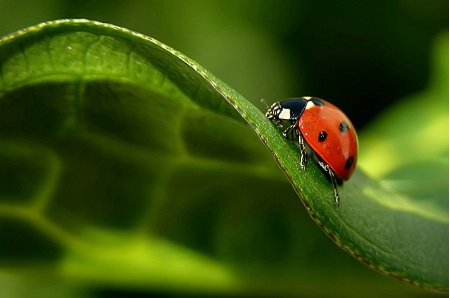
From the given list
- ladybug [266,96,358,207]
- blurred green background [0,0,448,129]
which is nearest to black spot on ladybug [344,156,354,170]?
ladybug [266,96,358,207]

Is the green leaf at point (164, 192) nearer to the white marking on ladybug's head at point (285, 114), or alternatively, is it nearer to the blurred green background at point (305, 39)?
the white marking on ladybug's head at point (285, 114)

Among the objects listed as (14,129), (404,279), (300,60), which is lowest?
(404,279)

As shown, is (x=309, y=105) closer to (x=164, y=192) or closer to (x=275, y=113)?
(x=275, y=113)

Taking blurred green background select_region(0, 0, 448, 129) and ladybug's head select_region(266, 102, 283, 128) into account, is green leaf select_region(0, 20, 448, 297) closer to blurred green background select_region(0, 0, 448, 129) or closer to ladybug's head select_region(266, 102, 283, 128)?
ladybug's head select_region(266, 102, 283, 128)

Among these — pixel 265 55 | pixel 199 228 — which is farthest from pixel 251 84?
pixel 199 228

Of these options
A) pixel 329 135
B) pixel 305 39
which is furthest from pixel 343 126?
pixel 305 39

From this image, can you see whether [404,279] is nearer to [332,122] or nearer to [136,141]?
[332,122]

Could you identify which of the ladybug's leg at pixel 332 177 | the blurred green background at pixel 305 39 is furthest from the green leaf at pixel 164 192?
the blurred green background at pixel 305 39
